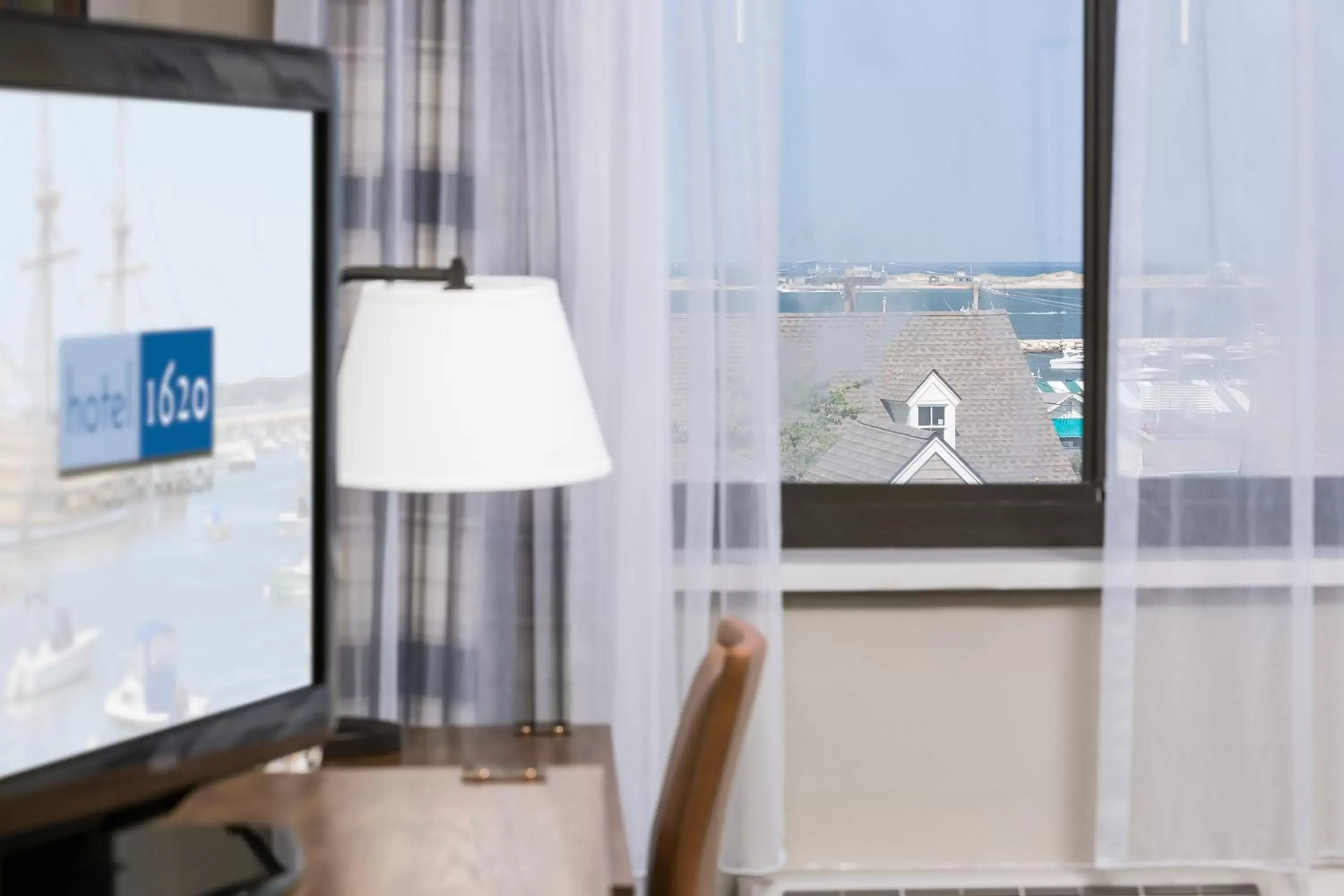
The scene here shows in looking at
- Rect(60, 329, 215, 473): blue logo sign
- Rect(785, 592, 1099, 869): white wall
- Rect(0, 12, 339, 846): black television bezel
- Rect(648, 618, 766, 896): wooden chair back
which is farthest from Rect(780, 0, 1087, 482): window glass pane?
Rect(60, 329, 215, 473): blue logo sign

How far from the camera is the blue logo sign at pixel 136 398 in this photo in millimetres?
818

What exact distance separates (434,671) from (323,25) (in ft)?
3.05

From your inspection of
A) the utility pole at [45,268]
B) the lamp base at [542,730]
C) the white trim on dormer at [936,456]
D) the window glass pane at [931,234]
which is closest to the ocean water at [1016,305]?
the window glass pane at [931,234]

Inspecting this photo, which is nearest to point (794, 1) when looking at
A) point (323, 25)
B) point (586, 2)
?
point (586, 2)

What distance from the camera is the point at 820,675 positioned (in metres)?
2.24

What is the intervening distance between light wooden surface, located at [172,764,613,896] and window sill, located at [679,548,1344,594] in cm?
94

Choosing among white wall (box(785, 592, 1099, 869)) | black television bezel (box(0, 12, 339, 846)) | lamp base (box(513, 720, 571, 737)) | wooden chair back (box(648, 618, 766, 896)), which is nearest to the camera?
black television bezel (box(0, 12, 339, 846))

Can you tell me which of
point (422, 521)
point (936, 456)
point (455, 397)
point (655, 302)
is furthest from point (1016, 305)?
point (455, 397)

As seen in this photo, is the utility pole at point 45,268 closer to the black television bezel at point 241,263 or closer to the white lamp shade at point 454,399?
the black television bezel at point 241,263

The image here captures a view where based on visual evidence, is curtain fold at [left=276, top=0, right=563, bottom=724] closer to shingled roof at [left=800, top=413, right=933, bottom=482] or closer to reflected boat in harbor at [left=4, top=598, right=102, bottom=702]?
shingled roof at [left=800, top=413, right=933, bottom=482]

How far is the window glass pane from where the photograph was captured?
2254 mm

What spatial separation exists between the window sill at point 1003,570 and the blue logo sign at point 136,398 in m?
1.27

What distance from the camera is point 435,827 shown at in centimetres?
108

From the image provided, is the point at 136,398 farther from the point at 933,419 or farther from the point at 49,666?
the point at 933,419
